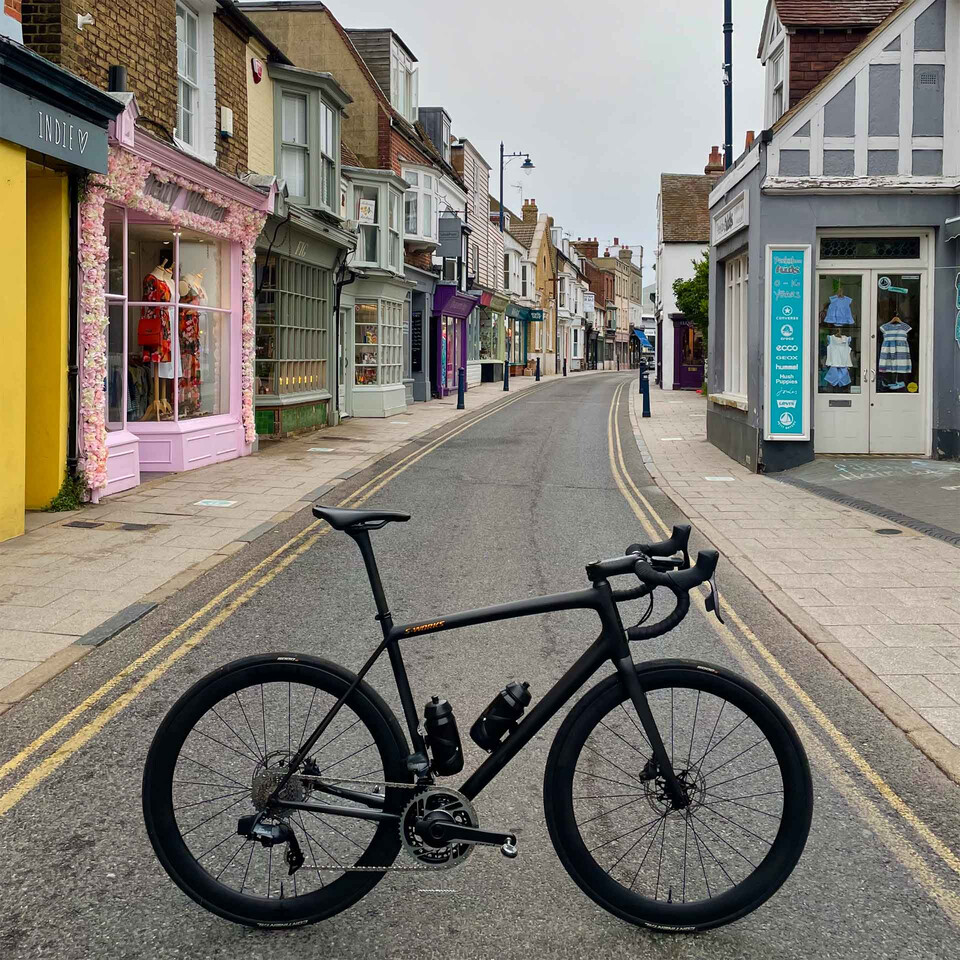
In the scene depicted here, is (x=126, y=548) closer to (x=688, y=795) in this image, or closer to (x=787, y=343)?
(x=688, y=795)

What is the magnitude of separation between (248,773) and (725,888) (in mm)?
1567

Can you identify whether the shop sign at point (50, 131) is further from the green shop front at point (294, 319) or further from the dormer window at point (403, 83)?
the dormer window at point (403, 83)

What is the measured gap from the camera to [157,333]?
562 inches

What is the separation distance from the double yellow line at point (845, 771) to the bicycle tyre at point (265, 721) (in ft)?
6.12

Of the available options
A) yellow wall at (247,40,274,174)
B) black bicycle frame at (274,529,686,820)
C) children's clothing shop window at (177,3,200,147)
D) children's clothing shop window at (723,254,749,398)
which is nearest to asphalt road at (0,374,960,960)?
black bicycle frame at (274,529,686,820)

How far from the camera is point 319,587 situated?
8188 mm

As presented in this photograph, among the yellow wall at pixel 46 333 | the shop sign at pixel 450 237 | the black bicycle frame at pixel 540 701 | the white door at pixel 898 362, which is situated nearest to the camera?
the black bicycle frame at pixel 540 701

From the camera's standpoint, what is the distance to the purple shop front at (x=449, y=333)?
3472 centimetres

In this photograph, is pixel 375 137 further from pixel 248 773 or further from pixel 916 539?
pixel 248 773

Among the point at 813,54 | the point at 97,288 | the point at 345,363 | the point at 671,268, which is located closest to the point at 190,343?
the point at 97,288

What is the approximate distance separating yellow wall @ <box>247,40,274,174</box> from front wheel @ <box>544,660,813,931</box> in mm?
16577

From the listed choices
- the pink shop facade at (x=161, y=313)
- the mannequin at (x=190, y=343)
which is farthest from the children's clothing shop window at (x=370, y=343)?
the mannequin at (x=190, y=343)

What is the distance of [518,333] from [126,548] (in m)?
50.9

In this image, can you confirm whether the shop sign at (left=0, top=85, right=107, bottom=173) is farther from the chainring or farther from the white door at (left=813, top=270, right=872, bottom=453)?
the white door at (left=813, top=270, right=872, bottom=453)
